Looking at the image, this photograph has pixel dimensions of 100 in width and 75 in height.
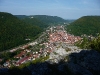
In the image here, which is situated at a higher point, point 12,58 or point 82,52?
point 82,52

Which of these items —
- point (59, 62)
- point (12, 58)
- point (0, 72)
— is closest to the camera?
point (0, 72)

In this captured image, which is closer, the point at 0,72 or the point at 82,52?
the point at 0,72

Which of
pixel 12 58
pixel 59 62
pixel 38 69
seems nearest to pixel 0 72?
pixel 38 69

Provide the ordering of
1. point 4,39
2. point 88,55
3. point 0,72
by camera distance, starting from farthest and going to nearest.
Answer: point 4,39
point 88,55
point 0,72

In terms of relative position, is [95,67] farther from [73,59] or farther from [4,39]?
[4,39]

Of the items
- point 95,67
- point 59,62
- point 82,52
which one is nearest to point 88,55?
point 82,52

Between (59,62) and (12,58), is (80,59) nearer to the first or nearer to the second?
(59,62)
